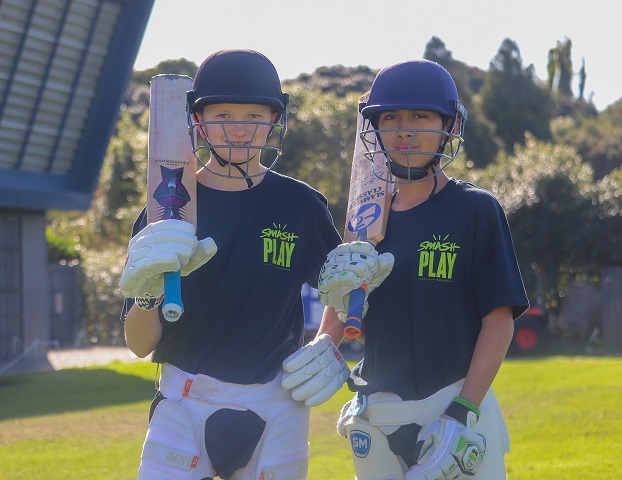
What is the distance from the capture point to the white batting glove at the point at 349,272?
11.2ft

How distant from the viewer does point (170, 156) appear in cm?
376

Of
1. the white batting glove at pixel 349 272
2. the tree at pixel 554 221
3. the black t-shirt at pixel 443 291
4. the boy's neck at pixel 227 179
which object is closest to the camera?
the white batting glove at pixel 349 272

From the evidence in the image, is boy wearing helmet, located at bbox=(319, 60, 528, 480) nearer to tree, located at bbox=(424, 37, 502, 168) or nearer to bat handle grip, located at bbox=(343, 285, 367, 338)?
bat handle grip, located at bbox=(343, 285, 367, 338)

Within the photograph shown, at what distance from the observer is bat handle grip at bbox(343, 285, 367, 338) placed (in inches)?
132

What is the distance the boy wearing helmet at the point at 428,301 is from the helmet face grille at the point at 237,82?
0.35m

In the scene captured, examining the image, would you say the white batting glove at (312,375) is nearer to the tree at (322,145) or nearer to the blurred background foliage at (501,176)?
the blurred background foliage at (501,176)

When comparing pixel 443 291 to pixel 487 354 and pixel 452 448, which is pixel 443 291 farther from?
pixel 452 448

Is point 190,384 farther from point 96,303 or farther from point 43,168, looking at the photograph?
point 96,303

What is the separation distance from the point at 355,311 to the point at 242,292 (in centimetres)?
48

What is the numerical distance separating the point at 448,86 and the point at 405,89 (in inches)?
6.9

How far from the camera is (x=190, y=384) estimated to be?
3621 mm

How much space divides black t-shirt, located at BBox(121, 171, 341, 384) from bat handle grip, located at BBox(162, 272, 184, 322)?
1.41 ft

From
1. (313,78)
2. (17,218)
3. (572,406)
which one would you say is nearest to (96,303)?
(17,218)

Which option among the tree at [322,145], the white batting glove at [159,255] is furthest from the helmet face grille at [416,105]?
the tree at [322,145]
